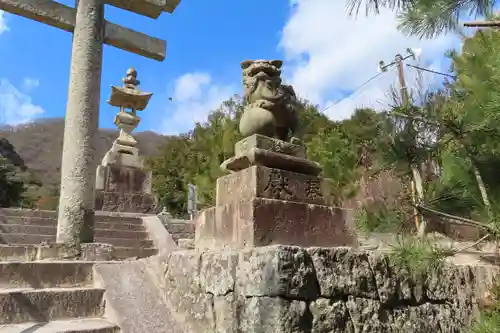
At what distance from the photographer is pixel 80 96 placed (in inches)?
191

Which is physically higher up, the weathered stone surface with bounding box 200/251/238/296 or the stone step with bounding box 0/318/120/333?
the weathered stone surface with bounding box 200/251/238/296

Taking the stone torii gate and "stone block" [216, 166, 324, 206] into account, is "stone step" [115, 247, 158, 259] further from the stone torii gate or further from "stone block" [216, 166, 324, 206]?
"stone block" [216, 166, 324, 206]

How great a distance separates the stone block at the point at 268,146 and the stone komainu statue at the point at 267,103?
10 centimetres

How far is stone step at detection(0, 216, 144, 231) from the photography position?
612 centimetres

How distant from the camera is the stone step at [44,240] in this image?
549 cm

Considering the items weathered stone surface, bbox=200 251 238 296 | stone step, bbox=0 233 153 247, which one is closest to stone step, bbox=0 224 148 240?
stone step, bbox=0 233 153 247

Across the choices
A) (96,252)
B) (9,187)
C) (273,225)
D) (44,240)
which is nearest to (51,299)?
(96,252)

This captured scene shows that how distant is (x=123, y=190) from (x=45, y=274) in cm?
538

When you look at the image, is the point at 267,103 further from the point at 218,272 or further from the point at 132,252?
the point at 132,252

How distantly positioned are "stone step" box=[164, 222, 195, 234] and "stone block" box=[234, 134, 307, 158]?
4.91 m

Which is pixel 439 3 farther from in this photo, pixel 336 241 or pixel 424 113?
pixel 336 241

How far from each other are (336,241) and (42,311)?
2031mm

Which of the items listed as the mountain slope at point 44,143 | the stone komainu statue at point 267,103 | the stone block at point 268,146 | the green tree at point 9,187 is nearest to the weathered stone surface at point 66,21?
the stone komainu statue at point 267,103

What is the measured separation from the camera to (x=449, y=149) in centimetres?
358
